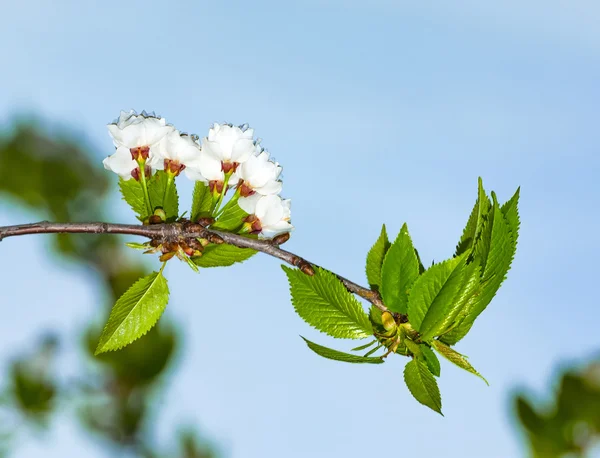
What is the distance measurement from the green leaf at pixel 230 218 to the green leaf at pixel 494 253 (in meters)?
0.39

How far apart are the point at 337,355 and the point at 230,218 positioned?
0.96 ft

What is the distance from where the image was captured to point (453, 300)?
927 mm

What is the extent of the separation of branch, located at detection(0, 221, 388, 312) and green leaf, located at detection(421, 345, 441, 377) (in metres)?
0.09

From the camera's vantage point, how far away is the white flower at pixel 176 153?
1.09 metres

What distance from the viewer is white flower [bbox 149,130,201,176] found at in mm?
1086

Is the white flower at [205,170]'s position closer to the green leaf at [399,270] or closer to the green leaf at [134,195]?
the green leaf at [134,195]

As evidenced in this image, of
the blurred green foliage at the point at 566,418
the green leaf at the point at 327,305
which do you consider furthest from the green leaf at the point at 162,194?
the blurred green foliage at the point at 566,418

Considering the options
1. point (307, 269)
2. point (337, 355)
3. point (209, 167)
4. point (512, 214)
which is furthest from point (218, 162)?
point (512, 214)

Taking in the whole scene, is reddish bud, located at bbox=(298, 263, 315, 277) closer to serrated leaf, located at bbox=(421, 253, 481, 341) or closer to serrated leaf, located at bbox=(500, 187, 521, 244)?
serrated leaf, located at bbox=(421, 253, 481, 341)

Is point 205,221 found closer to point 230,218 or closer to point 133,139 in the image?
point 230,218

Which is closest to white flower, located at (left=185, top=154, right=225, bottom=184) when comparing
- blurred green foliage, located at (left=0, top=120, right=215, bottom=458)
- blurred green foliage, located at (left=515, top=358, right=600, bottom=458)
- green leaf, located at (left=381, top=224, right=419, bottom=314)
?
green leaf, located at (left=381, top=224, right=419, bottom=314)

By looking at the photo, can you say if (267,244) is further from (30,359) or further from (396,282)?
(30,359)

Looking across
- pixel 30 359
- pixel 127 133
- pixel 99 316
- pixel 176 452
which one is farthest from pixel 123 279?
pixel 127 133

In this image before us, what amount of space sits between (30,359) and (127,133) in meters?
5.13
